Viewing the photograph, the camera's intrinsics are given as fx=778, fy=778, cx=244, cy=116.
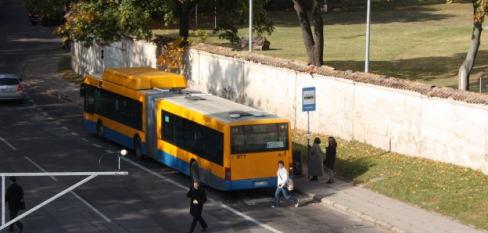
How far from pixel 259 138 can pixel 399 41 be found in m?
39.7

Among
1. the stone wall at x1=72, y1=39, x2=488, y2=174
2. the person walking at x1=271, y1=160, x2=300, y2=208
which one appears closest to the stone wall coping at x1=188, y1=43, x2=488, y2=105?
the stone wall at x1=72, y1=39, x2=488, y2=174

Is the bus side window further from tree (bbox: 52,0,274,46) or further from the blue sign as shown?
tree (bbox: 52,0,274,46)

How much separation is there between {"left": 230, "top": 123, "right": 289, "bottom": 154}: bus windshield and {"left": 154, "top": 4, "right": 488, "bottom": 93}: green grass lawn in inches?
648

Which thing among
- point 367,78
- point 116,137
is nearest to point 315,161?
point 367,78

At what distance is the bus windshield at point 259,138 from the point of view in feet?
72.2

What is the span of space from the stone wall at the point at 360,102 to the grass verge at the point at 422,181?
51 centimetres

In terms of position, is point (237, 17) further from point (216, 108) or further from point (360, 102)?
point (216, 108)

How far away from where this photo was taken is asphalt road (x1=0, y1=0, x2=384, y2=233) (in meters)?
19.6

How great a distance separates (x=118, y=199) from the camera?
22422 mm

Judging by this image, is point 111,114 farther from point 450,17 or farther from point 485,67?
point 450,17

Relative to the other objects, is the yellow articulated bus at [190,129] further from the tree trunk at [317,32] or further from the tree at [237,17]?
the tree at [237,17]

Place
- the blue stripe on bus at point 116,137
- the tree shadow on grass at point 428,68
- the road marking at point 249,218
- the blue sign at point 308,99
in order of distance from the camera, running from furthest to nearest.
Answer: the tree shadow on grass at point 428,68, the blue stripe on bus at point 116,137, the blue sign at point 308,99, the road marking at point 249,218

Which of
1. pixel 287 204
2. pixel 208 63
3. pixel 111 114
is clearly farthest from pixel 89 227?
pixel 208 63

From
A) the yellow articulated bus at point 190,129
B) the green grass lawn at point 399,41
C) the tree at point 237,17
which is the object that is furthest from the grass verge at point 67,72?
the yellow articulated bus at point 190,129
